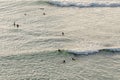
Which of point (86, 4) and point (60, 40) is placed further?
point (86, 4)

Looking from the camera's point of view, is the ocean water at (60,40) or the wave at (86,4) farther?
the wave at (86,4)

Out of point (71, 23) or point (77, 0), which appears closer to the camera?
point (71, 23)

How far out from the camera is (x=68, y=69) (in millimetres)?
18406

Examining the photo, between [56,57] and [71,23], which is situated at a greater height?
[71,23]

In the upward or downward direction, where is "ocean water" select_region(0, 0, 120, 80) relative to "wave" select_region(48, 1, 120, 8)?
downward

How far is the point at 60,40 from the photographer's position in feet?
72.8

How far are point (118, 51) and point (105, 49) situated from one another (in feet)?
3.16

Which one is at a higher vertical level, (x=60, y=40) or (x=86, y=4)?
(x=86, y=4)

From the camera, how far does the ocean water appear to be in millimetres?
18203

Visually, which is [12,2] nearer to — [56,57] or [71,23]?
[71,23]

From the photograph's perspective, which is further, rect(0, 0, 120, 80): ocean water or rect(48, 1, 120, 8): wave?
rect(48, 1, 120, 8): wave

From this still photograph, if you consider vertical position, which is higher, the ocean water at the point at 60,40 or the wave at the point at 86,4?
the wave at the point at 86,4

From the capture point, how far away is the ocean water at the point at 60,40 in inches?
717

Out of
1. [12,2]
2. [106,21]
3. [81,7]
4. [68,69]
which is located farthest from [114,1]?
[68,69]
